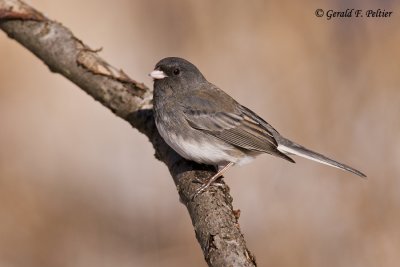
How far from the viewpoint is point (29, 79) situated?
14.3 feet

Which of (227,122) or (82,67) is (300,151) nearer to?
(227,122)

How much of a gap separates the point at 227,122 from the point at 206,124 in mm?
110

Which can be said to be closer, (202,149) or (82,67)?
(202,149)

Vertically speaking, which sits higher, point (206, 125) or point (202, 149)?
point (206, 125)

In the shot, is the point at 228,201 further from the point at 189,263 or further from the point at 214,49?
the point at 214,49

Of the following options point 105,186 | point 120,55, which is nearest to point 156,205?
point 105,186

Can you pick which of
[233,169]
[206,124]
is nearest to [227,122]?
[206,124]

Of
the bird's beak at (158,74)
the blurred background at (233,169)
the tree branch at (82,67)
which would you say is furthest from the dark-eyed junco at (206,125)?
the blurred background at (233,169)

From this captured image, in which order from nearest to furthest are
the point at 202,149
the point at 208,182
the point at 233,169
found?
the point at 208,182 < the point at 202,149 < the point at 233,169

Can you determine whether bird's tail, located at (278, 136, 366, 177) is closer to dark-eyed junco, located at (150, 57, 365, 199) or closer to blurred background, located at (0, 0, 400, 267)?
dark-eyed junco, located at (150, 57, 365, 199)

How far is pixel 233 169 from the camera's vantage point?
4.30 m

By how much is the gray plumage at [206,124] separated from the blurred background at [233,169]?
984 mm

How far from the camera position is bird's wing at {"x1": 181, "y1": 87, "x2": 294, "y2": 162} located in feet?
9.98

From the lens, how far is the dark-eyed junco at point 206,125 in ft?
9.62
